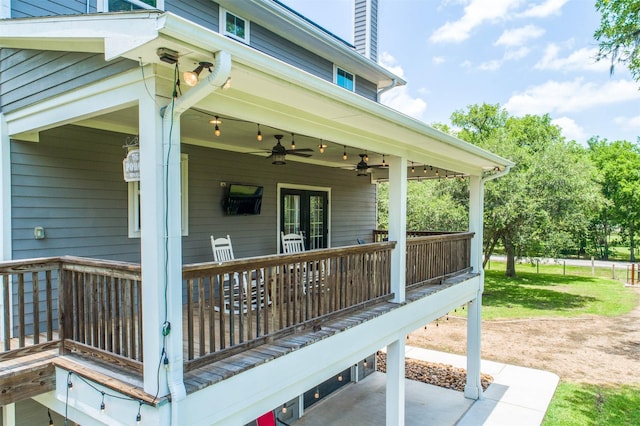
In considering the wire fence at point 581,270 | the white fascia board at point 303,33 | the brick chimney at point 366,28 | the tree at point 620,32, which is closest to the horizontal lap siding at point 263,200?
the white fascia board at point 303,33

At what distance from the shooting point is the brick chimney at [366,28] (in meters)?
12.1

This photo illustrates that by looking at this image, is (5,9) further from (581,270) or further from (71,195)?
(581,270)

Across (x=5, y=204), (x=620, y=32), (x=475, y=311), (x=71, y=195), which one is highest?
(x=620, y=32)

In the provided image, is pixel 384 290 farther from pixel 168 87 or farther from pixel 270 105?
pixel 168 87

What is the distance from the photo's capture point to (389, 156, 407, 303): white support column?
18.4 feet

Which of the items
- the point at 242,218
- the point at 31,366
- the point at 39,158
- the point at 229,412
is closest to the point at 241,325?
the point at 229,412

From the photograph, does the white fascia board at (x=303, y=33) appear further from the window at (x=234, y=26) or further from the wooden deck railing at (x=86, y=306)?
the wooden deck railing at (x=86, y=306)

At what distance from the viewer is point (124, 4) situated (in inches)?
227

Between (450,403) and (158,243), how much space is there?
301 inches

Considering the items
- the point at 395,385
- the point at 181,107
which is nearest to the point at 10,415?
the point at 181,107

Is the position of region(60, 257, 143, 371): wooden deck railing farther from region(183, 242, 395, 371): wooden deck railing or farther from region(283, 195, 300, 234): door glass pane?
region(283, 195, 300, 234): door glass pane

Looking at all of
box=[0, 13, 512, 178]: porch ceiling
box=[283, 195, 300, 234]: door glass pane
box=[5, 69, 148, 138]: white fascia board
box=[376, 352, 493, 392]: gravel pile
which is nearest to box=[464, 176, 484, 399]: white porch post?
box=[376, 352, 493, 392]: gravel pile

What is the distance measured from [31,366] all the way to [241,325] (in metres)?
1.74

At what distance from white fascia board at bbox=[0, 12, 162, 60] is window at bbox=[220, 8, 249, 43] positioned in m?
4.30
